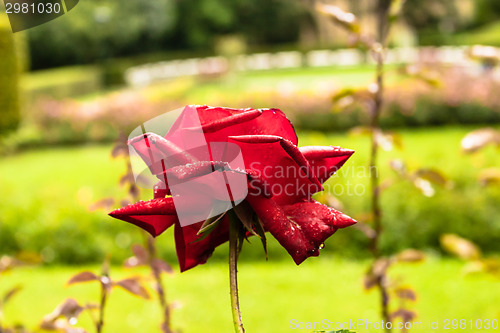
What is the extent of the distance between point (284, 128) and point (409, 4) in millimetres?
24348

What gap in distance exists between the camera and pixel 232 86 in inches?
469

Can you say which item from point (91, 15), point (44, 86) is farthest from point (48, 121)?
point (91, 15)

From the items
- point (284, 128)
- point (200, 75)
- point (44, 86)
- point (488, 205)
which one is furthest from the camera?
point (200, 75)

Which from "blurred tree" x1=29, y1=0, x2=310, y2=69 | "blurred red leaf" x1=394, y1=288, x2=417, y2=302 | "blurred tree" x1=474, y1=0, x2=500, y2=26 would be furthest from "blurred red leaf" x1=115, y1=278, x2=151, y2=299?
"blurred tree" x1=474, y1=0, x2=500, y2=26

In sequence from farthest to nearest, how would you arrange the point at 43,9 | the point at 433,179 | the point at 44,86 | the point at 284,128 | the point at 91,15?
the point at 91,15, the point at 44,86, the point at 433,179, the point at 43,9, the point at 284,128

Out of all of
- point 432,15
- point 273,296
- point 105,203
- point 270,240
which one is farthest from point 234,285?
point 432,15

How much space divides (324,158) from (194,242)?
0.09 m

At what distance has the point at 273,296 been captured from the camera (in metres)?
2.74

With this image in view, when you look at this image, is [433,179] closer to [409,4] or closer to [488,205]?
[488,205]

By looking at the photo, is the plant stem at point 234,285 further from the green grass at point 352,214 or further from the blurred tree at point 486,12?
the blurred tree at point 486,12

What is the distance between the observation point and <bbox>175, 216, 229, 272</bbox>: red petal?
13.5 inches

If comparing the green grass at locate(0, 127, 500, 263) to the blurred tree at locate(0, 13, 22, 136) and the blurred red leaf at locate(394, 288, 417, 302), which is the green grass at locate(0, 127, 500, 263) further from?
the blurred tree at locate(0, 13, 22, 136)

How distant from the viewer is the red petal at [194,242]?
1.12ft

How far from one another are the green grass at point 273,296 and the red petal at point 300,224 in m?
1.96
